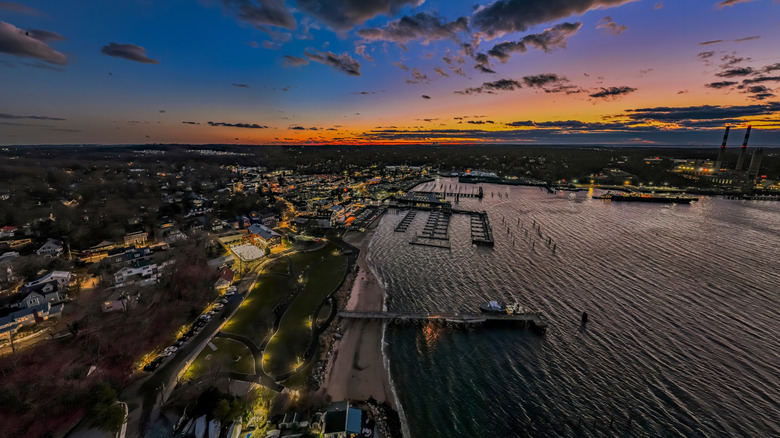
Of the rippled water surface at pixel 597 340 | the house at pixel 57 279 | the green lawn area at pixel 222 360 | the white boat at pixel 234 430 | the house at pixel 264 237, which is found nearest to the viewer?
the white boat at pixel 234 430

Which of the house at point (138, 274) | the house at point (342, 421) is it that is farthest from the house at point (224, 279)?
the house at point (342, 421)

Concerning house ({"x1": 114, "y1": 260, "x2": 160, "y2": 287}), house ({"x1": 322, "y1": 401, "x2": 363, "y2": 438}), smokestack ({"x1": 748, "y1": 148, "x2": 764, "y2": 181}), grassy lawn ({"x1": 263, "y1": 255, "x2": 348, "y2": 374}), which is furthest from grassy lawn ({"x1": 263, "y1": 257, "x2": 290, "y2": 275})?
smokestack ({"x1": 748, "y1": 148, "x2": 764, "y2": 181})

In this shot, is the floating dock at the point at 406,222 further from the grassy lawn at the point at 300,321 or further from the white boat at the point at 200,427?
the white boat at the point at 200,427

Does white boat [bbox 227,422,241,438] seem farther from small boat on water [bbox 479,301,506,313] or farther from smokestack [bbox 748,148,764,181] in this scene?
smokestack [bbox 748,148,764,181]

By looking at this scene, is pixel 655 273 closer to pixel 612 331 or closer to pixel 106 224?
pixel 612 331

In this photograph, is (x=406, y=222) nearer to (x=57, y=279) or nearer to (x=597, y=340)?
(x=597, y=340)

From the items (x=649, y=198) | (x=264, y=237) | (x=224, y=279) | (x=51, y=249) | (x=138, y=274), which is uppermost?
(x=51, y=249)

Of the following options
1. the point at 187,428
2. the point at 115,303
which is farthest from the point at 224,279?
the point at 187,428
